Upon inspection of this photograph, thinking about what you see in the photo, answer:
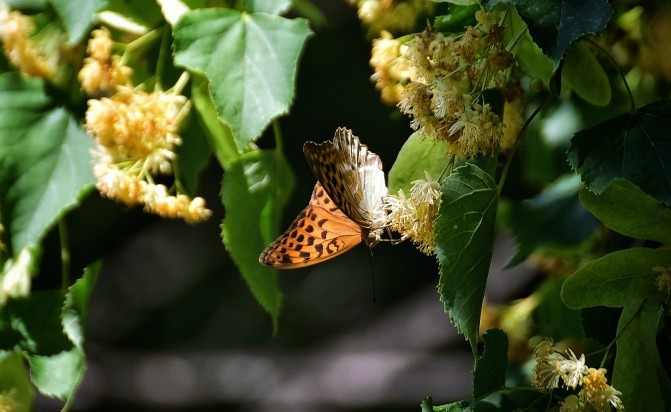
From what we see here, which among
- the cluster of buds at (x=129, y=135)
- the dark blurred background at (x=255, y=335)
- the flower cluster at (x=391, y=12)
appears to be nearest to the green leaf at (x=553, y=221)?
the flower cluster at (x=391, y=12)

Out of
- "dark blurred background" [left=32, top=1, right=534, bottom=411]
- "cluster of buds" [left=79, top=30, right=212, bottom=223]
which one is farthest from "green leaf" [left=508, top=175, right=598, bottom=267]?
"dark blurred background" [left=32, top=1, right=534, bottom=411]

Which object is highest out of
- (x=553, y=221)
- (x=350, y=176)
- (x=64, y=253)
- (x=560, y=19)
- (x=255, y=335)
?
(x=560, y=19)

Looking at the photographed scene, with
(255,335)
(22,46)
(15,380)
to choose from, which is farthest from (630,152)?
(255,335)

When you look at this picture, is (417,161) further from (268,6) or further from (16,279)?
(16,279)

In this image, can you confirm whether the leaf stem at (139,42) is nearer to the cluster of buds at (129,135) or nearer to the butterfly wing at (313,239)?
the cluster of buds at (129,135)

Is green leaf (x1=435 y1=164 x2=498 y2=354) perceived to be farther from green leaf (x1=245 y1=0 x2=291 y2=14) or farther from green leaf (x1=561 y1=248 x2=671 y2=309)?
green leaf (x1=245 y1=0 x2=291 y2=14)

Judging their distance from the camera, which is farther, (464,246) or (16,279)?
(16,279)

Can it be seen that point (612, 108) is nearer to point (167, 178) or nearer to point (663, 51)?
point (663, 51)
